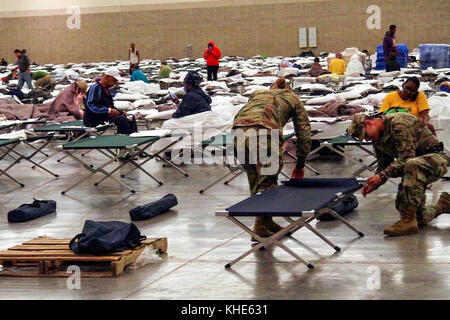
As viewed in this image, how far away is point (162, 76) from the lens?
27.1 meters

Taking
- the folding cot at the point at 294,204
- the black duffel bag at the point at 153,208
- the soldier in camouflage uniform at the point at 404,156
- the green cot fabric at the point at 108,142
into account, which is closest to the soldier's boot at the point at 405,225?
the soldier in camouflage uniform at the point at 404,156

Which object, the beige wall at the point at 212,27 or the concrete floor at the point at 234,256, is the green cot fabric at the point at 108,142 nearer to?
the concrete floor at the point at 234,256

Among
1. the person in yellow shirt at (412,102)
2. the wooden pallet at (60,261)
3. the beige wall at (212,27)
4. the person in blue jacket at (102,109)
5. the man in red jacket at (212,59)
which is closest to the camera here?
the wooden pallet at (60,261)

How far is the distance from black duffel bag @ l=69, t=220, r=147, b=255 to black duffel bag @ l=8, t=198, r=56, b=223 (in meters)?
2.24

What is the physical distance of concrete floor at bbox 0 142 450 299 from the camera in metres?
6.31

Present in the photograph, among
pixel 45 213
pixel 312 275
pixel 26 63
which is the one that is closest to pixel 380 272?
pixel 312 275

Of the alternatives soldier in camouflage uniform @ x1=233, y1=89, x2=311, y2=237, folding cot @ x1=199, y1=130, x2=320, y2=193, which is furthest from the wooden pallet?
folding cot @ x1=199, y1=130, x2=320, y2=193

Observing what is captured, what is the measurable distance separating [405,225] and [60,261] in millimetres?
3027

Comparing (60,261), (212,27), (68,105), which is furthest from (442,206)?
(212,27)

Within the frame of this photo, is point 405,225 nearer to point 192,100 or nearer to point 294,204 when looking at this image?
point 294,204

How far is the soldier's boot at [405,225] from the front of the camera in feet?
26.0

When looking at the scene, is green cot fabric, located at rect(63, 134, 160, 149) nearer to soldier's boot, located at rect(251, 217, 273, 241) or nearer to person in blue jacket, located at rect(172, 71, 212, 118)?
Answer: person in blue jacket, located at rect(172, 71, 212, 118)

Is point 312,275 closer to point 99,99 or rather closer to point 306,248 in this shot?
point 306,248

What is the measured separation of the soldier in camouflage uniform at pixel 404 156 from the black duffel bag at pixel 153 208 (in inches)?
105
